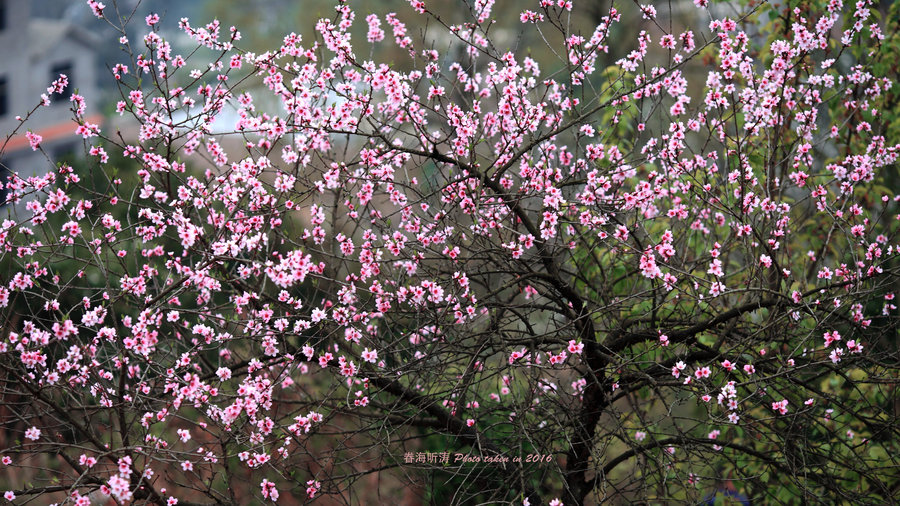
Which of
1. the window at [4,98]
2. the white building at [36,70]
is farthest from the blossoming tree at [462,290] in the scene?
the window at [4,98]

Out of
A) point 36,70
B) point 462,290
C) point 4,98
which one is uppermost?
point 36,70

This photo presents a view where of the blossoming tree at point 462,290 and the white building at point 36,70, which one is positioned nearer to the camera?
the blossoming tree at point 462,290

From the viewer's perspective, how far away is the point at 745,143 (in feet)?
17.6

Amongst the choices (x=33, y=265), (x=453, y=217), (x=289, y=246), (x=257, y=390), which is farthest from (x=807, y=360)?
(x=33, y=265)

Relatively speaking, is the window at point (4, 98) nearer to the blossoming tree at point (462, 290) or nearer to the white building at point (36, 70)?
the white building at point (36, 70)

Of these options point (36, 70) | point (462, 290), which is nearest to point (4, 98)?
point (36, 70)

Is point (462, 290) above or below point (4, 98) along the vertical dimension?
below

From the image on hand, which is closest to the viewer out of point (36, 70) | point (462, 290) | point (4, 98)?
point (462, 290)

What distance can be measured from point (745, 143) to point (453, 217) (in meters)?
2.13

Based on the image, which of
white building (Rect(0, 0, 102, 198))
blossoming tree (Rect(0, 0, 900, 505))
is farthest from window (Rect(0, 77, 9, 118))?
blossoming tree (Rect(0, 0, 900, 505))

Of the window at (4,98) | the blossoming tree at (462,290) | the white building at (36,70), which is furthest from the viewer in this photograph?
the window at (4,98)

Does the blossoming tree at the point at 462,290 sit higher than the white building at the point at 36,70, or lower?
lower

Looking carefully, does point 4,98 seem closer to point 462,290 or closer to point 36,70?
point 36,70

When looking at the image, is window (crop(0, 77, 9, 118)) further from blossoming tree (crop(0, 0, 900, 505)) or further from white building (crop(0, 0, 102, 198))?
blossoming tree (crop(0, 0, 900, 505))
